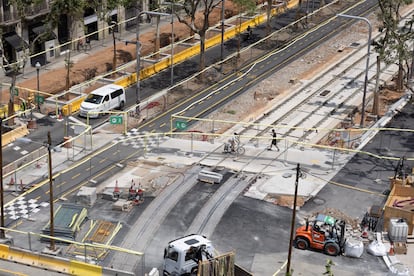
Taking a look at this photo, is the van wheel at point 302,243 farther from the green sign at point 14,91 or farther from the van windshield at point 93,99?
the green sign at point 14,91

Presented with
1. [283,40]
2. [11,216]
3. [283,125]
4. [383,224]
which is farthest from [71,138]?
[283,40]

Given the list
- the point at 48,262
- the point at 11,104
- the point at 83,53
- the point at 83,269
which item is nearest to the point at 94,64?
the point at 83,53

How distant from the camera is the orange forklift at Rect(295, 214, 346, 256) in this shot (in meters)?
43.9

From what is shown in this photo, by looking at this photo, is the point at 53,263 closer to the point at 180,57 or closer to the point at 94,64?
the point at 94,64

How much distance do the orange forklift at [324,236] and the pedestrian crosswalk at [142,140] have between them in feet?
58.1

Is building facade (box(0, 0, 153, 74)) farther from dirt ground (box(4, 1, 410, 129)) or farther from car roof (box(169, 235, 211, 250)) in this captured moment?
car roof (box(169, 235, 211, 250))

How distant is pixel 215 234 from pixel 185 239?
465 centimetres

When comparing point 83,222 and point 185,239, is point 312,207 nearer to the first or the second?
point 185,239

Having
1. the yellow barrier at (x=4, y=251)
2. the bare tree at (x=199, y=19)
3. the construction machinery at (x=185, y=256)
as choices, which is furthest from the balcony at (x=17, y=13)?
the construction machinery at (x=185, y=256)

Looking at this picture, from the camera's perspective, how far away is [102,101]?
65.6 metres

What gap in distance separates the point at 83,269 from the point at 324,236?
13502 mm

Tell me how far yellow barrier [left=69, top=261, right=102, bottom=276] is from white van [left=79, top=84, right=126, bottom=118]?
23745 mm

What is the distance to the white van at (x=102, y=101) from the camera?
65.2 m

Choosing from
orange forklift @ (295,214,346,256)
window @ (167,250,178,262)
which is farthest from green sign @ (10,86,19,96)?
orange forklift @ (295,214,346,256)
